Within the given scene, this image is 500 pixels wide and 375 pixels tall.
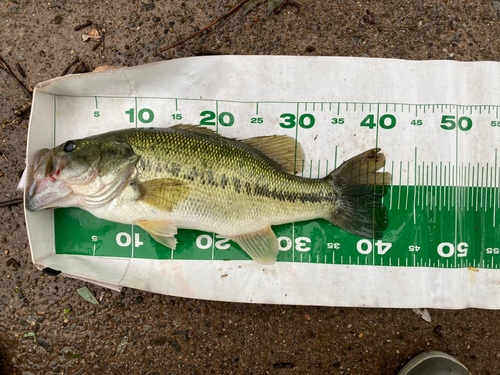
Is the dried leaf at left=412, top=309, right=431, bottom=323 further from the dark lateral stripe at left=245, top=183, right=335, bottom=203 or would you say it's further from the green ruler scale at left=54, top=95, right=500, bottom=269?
the dark lateral stripe at left=245, top=183, right=335, bottom=203

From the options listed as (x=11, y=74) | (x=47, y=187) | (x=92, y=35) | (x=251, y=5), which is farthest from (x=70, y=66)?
(x=251, y=5)

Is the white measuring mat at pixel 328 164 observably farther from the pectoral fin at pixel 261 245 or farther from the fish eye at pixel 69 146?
the fish eye at pixel 69 146

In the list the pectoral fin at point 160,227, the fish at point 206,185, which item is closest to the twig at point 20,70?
the fish at point 206,185

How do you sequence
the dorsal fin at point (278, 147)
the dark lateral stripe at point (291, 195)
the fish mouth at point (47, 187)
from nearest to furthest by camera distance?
1. the fish mouth at point (47, 187)
2. the dark lateral stripe at point (291, 195)
3. the dorsal fin at point (278, 147)

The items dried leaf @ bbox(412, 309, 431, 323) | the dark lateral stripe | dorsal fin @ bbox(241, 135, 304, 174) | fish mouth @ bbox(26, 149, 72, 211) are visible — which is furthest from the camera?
dried leaf @ bbox(412, 309, 431, 323)

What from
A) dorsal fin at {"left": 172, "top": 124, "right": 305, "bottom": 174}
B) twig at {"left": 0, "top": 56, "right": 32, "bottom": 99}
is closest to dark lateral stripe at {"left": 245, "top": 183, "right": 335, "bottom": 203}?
dorsal fin at {"left": 172, "top": 124, "right": 305, "bottom": 174}
